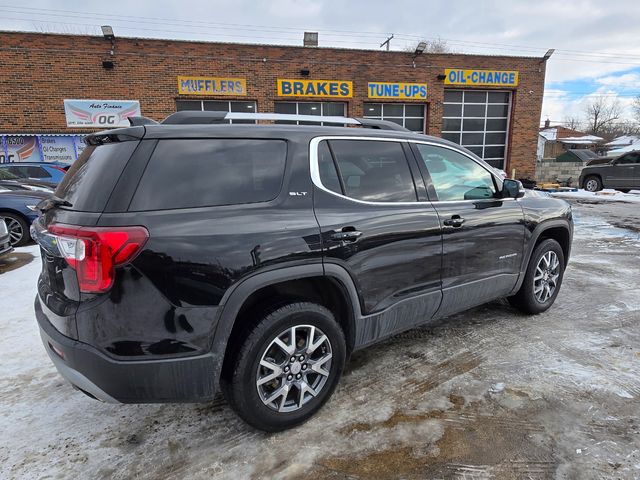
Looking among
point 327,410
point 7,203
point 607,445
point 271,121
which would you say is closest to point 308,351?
point 327,410

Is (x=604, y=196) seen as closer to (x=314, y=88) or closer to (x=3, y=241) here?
(x=314, y=88)

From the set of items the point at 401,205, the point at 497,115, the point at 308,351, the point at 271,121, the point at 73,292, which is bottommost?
the point at 308,351

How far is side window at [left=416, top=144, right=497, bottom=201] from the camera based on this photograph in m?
3.20

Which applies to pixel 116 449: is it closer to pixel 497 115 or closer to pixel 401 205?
pixel 401 205

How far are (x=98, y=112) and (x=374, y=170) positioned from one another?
16.0 meters

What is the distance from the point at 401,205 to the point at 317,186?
712 millimetres

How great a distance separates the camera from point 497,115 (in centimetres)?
2000

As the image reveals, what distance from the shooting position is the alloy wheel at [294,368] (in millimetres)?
2314

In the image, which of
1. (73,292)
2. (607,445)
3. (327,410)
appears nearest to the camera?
(73,292)

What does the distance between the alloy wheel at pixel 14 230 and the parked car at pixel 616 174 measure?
20.3 metres

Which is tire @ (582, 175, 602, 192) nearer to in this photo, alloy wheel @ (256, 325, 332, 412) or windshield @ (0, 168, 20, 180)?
alloy wheel @ (256, 325, 332, 412)

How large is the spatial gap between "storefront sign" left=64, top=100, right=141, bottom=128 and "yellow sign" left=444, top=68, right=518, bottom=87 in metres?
13.7

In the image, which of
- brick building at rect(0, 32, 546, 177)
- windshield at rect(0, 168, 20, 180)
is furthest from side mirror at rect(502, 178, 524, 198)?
brick building at rect(0, 32, 546, 177)

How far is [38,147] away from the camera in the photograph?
1532 cm
